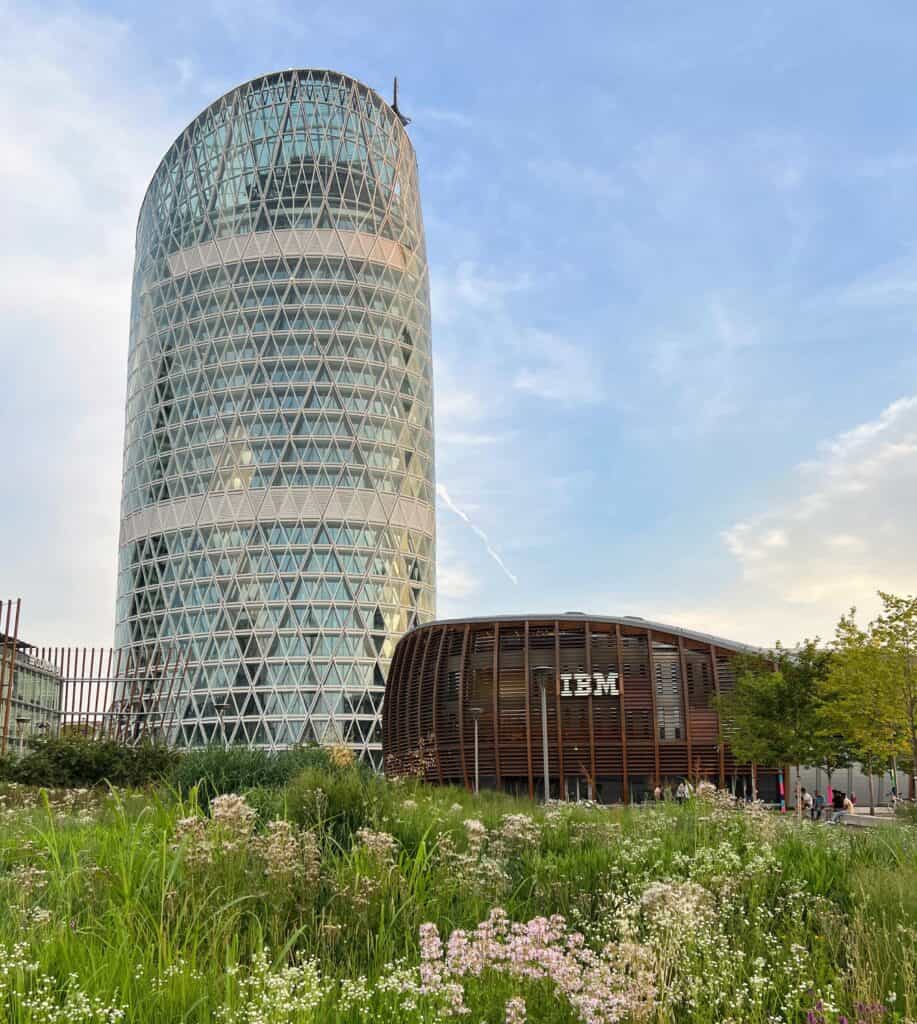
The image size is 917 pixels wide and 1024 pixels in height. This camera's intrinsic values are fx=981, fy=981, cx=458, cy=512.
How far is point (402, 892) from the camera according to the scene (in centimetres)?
946

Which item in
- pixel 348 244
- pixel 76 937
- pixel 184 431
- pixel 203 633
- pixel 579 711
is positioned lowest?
pixel 76 937

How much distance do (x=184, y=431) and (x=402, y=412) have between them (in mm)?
23486

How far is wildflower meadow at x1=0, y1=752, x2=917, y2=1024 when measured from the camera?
260 inches

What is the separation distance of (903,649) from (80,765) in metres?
36.4

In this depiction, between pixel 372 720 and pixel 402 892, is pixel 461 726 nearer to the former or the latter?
pixel 372 720

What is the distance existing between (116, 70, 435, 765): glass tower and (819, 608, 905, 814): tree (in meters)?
59.1

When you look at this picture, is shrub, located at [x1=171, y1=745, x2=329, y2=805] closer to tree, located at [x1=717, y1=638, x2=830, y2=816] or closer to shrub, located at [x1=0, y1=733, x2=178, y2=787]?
shrub, located at [x1=0, y1=733, x2=178, y2=787]

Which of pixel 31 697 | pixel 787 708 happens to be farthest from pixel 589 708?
pixel 31 697

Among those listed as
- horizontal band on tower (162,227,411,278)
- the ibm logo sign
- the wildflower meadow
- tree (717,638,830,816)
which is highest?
horizontal band on tower (162,227,411,278)

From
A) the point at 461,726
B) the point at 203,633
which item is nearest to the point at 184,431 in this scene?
the point at 203,633

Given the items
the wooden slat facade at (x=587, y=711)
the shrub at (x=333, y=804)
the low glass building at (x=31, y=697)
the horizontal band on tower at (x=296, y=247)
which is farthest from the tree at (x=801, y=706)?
the low glass building at (x=31, y=697)

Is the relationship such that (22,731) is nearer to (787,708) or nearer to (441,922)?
(787,708)

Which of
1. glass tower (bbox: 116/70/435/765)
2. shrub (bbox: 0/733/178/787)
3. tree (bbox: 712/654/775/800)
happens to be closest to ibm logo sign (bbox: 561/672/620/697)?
tree (bbox: 712/654/775/800)

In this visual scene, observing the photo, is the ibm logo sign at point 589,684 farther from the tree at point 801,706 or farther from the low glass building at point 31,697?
the low glass building at point 31,697
